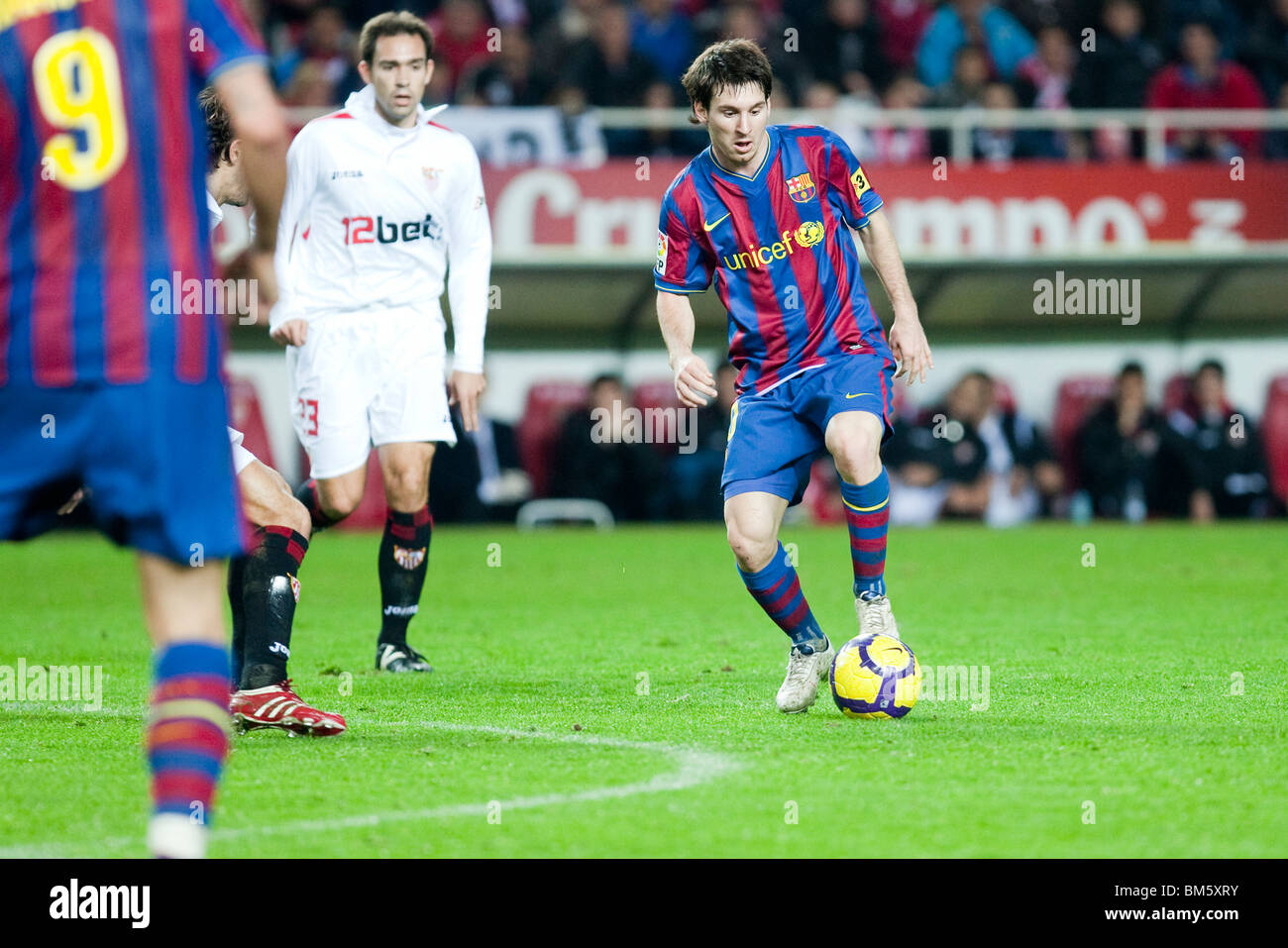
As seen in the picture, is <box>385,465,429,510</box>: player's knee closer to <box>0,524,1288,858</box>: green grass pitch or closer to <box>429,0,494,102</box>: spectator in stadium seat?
<box>0,524,1288,858</box>: green grass pitch

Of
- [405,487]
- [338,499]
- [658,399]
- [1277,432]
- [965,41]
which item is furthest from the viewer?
[965,41]

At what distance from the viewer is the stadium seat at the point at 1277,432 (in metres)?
16.4

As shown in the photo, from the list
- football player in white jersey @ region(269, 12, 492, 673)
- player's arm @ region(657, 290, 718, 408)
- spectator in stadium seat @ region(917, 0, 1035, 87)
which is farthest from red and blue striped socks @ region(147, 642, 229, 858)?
spectator in stadium seat @ region(917, 0, 1035, 87)

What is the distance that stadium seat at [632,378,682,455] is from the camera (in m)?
16.2

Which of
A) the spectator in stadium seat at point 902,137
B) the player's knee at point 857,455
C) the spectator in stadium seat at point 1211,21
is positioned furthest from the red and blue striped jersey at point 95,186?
the spectator in stadium seat at point 1211,21

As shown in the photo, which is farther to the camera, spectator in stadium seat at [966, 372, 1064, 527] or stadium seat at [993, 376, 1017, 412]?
stadium seat at [993, 376, 1017, 412]

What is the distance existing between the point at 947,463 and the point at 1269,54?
567 cm

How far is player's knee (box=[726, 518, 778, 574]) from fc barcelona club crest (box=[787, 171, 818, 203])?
1.11 metres

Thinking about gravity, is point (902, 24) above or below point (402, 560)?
above

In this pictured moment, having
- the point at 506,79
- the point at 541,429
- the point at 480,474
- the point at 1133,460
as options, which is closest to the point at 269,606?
the point at 480,474

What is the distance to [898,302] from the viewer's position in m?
5.87

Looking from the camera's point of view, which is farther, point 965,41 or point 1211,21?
point 1211,21

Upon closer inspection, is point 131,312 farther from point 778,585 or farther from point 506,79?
point 506,79

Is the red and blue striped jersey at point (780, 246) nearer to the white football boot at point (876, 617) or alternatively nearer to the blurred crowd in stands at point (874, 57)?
the white football boot at point (876, 617)
